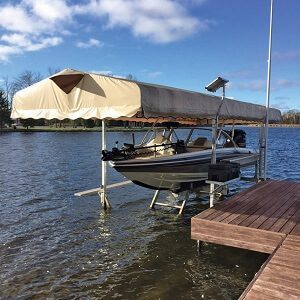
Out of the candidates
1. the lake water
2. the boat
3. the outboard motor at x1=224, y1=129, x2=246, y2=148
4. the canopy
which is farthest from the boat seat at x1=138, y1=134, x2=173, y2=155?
the outboard motor at x1=224, y1=129, x2=246, y2=148

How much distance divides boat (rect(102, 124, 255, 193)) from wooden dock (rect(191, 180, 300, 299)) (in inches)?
80.7

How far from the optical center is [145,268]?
7.47 metres

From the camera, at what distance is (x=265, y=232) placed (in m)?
6.44

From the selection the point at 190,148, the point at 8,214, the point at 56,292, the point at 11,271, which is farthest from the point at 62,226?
the point at 190,148

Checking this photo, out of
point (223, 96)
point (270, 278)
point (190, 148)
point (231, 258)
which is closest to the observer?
point (270, 278)

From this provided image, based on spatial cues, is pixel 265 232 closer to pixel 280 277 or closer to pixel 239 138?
pixel 280 277

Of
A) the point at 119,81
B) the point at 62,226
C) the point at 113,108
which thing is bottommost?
the point at 62,226

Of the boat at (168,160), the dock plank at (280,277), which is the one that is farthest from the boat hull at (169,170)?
the dock plank at (280,277)

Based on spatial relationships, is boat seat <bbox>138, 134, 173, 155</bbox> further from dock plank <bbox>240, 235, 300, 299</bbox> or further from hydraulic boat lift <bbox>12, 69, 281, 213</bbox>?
dock plank <bbox>240, 235, 300, 299</bbox>

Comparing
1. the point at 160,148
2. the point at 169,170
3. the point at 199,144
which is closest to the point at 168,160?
the point at 169,170

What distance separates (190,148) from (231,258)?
5.24m

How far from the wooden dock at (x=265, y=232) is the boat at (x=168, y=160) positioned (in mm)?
2049

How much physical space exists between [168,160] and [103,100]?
357 centimetres

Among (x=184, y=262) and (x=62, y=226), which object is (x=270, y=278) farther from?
(x=62, y=226)
